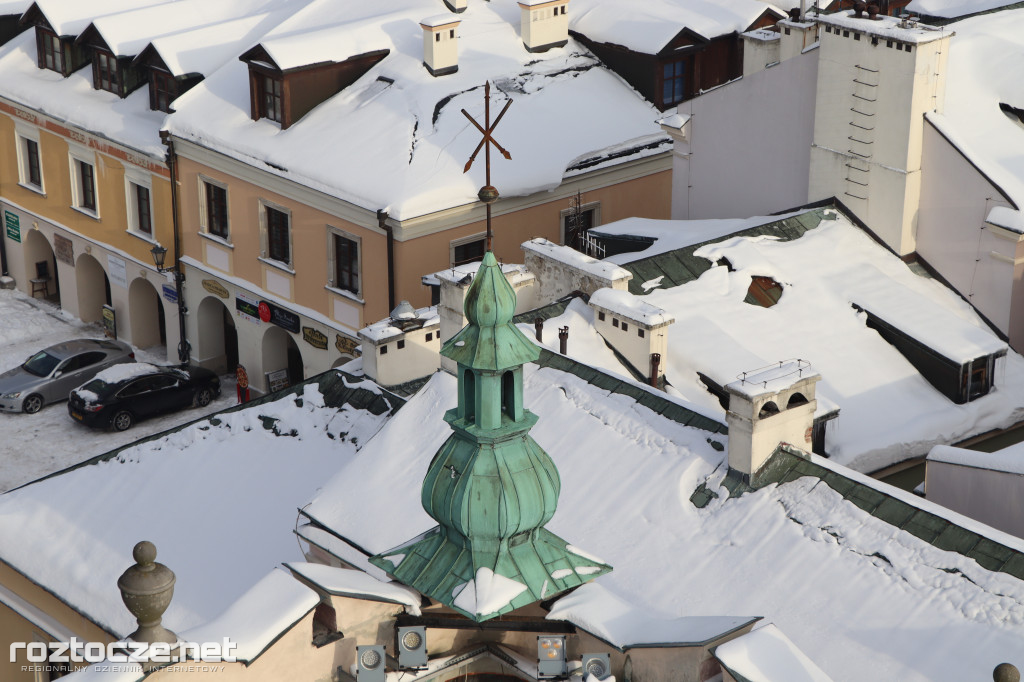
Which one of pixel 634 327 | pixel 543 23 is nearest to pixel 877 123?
pixel 634 327

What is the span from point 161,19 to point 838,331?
2184cm

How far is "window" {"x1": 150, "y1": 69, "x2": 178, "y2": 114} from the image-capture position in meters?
35.7

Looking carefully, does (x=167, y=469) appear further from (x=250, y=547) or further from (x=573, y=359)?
(x=573, y=359)

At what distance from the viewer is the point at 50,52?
3909 centimetres

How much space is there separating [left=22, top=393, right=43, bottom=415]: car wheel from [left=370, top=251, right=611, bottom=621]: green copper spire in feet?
83.5

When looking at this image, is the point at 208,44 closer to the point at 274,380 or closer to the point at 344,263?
the point at 344,263

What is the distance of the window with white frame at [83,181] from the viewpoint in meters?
37.8

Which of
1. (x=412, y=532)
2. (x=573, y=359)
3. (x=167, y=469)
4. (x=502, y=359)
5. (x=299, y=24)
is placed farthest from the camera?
(x=299, y=24)

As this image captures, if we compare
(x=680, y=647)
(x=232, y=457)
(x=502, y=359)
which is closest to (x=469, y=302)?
(x=502, y=359)

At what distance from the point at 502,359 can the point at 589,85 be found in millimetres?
23270

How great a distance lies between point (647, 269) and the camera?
76.9 feet

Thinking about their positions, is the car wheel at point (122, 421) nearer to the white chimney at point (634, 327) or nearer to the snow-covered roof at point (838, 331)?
the snow-covered roof at point (838, 331)

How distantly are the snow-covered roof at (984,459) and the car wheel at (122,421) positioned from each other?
2059 centimetres

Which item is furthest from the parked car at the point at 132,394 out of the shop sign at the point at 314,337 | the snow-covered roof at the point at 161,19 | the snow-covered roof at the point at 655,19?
the snow-covered roof at the point at 655,19
